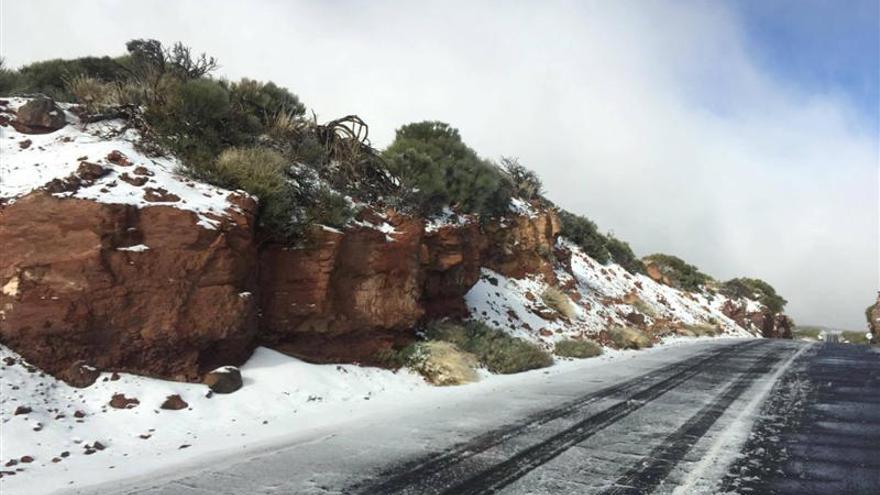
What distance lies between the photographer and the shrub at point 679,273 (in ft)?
144

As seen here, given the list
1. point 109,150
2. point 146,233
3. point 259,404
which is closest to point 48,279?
point 146,233

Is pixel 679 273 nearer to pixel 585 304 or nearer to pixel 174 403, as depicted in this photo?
pixel 585 304

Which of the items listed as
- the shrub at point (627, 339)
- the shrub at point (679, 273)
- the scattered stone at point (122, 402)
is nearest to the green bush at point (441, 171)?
the shrub at point (627, 339)

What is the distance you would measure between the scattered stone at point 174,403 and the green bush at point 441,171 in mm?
7865

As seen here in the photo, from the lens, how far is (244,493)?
5230 millimetres

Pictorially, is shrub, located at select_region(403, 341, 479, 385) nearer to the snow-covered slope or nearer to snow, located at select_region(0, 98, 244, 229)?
snow, located at select_region(0, 98, 244, 229)

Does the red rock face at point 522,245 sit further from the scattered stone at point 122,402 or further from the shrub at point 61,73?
the scattered stone at point 122,402

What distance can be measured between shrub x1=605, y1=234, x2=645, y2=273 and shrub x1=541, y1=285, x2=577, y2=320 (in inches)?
607

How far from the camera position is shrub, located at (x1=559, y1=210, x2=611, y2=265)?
33.1 meters

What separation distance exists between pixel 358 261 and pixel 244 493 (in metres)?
6.94

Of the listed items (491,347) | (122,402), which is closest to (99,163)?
(122,402)

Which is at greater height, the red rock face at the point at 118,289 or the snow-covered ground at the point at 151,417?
the red rock face at the point at 118,289

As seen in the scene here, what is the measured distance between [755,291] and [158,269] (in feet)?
194

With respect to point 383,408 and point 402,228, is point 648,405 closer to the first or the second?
point 383,408
